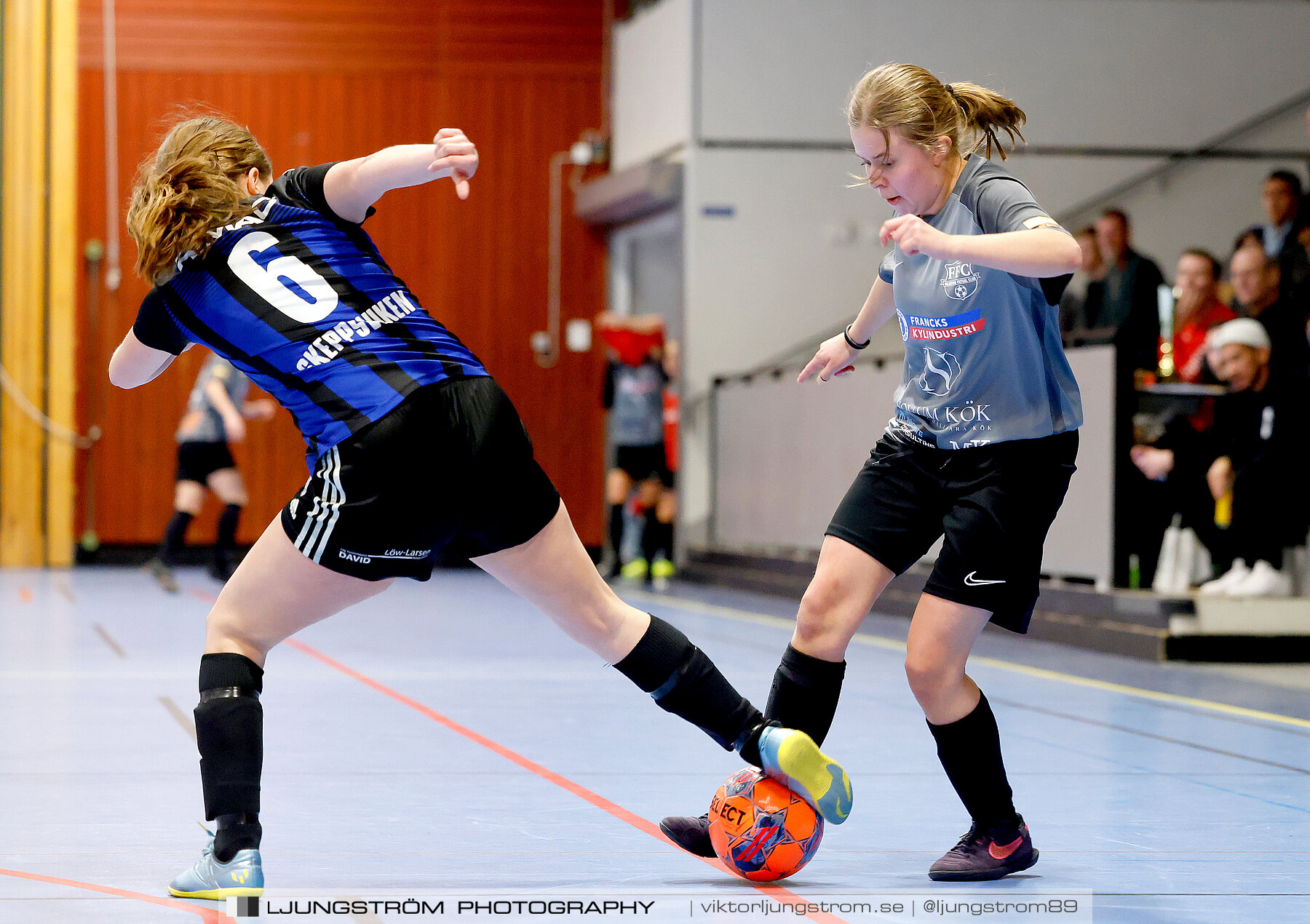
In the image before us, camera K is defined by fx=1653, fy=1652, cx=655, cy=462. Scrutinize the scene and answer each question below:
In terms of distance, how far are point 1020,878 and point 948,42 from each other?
11.2 meters

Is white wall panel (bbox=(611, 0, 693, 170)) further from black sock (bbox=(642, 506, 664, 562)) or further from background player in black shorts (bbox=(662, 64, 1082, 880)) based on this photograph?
background player in black shorts (bbox=(662, 64, 1082, 880))

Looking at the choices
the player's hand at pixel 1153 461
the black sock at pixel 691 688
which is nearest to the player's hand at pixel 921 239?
the black sock at pixel 691 688

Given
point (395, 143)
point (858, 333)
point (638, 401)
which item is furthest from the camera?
point (395, 143)

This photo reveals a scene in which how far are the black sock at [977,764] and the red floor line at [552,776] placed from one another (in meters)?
0.44

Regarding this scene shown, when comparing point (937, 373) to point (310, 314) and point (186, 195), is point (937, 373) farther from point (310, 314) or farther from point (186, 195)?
point (186, 195)

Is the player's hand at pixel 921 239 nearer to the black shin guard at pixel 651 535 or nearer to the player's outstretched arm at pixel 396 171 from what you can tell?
the player's outstretched arm at pixel 396 171

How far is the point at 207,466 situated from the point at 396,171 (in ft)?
30.6

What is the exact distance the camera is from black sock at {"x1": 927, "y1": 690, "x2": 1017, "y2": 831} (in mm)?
3379

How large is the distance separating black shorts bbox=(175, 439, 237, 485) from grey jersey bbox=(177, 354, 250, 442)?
4 centimetres

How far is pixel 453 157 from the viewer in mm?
2809

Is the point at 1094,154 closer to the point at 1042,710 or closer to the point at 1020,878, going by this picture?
the point at 1042,710

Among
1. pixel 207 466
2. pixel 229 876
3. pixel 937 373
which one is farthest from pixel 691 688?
pixel 207 466

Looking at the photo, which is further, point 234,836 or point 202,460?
point 202,460

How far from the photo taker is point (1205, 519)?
8133mm
